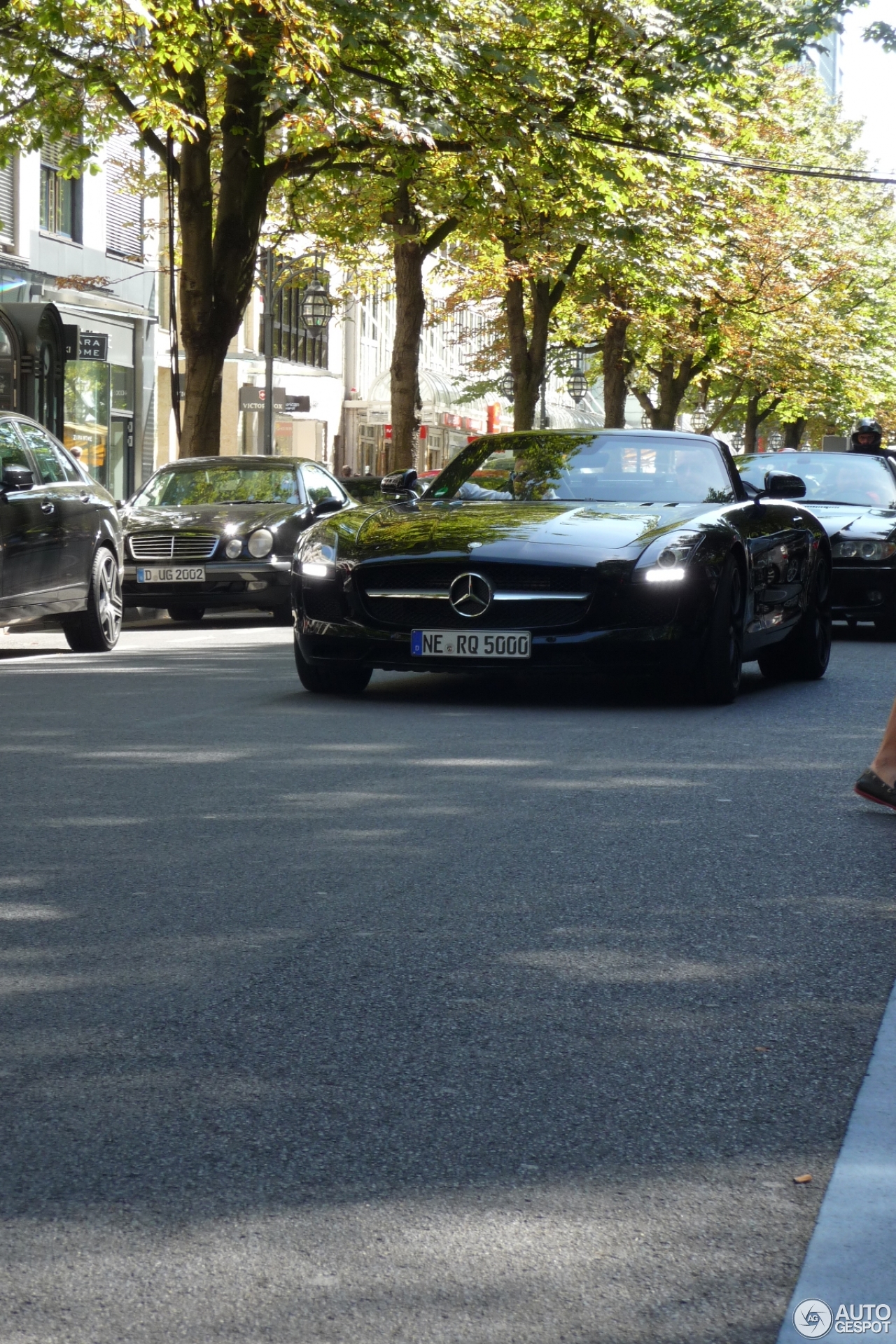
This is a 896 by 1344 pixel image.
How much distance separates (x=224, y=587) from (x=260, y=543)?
529mm

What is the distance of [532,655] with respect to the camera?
9.60 meters

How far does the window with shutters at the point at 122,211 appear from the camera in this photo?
3741 cm

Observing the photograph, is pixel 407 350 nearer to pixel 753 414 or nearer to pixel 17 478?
pixel 17 478

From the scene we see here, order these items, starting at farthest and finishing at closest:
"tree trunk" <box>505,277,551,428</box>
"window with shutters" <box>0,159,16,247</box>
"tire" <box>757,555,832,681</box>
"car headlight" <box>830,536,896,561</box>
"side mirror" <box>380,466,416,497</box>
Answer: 1. "tree trunk" <box>505,277,551,428</box>
2. "window with shutters" <box>0,159,16,247</box>
3. "car headlight" <box>830,536,896,561</box>
4. "tire" <box>757,555,832,681</box>
5. "side mirror" <box>380,466,416,497</box>

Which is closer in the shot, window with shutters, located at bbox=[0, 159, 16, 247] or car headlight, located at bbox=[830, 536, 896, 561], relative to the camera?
car headlight, located at bbox=[830, 536, 896, 561]

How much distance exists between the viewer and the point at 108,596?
14555 mm

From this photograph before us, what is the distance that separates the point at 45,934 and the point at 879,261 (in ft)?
175

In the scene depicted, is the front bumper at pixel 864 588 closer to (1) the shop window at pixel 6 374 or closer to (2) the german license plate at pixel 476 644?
(2) the german license plate at pixel 476 644

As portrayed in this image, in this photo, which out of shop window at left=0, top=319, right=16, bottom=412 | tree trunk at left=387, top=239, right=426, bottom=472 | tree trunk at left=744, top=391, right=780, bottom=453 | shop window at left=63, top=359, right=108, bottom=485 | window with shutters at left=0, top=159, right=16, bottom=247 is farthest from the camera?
tree trunk at left=744, top=391, right=780, bottom=453

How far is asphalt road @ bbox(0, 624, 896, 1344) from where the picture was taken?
111 inches

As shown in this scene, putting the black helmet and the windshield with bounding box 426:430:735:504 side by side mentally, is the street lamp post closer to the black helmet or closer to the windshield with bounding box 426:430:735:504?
the black helmet

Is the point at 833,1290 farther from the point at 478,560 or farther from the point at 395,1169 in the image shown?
the point at 478,560

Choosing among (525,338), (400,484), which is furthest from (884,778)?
(525,338)

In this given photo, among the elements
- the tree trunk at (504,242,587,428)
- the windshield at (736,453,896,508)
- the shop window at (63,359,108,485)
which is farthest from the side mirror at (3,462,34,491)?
the tree trunk at (504,242,587,428)
